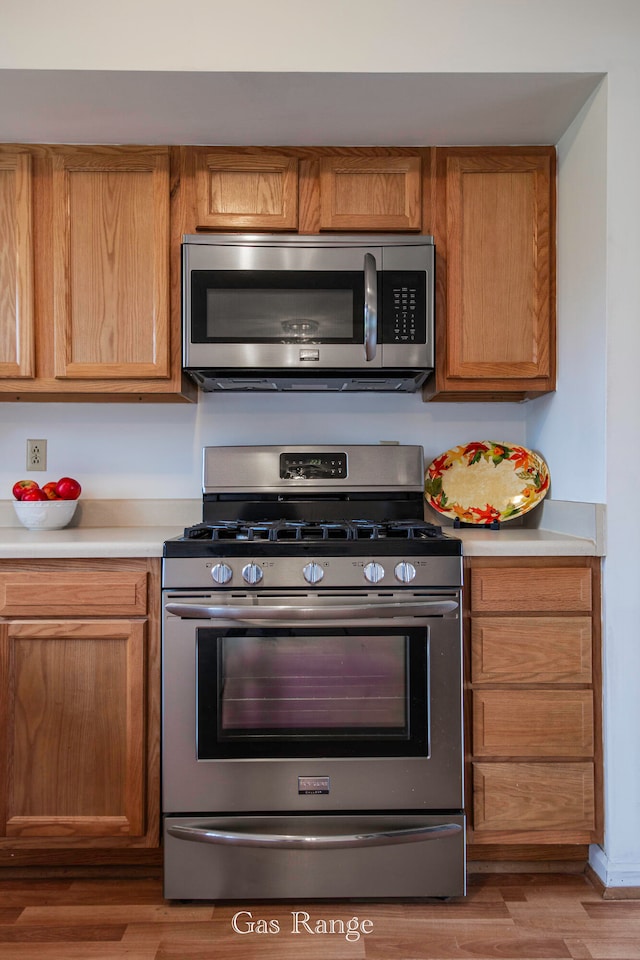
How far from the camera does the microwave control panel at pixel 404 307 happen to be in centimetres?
209

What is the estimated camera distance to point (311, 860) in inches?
67.4

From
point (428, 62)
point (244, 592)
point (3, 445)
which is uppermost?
point (428, 62)

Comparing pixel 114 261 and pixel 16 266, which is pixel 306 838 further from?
pixel 16 266

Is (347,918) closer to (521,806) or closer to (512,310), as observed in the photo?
(521,806)

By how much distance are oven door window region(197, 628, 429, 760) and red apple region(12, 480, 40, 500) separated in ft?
2.82

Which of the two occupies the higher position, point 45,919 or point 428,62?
point 428,62

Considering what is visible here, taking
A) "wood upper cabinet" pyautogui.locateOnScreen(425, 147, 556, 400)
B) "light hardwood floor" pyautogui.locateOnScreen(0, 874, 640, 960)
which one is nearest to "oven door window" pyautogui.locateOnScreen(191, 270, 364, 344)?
"wood upper cabinet" pyautogui.locateOnScreen(425, 147, 556, 400)

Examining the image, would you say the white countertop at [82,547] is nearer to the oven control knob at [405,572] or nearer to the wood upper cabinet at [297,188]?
the oven control knob at [405,572]

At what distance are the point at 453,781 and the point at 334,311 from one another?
1396 millimetres

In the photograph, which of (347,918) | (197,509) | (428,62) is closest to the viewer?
(347,918)

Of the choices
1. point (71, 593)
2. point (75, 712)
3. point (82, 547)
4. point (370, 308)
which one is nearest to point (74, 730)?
point (75, 712)

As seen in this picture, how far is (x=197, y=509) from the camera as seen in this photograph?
7.75 ft

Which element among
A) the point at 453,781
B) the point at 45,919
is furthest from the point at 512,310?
the point at 45,919

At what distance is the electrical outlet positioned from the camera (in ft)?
7.81
